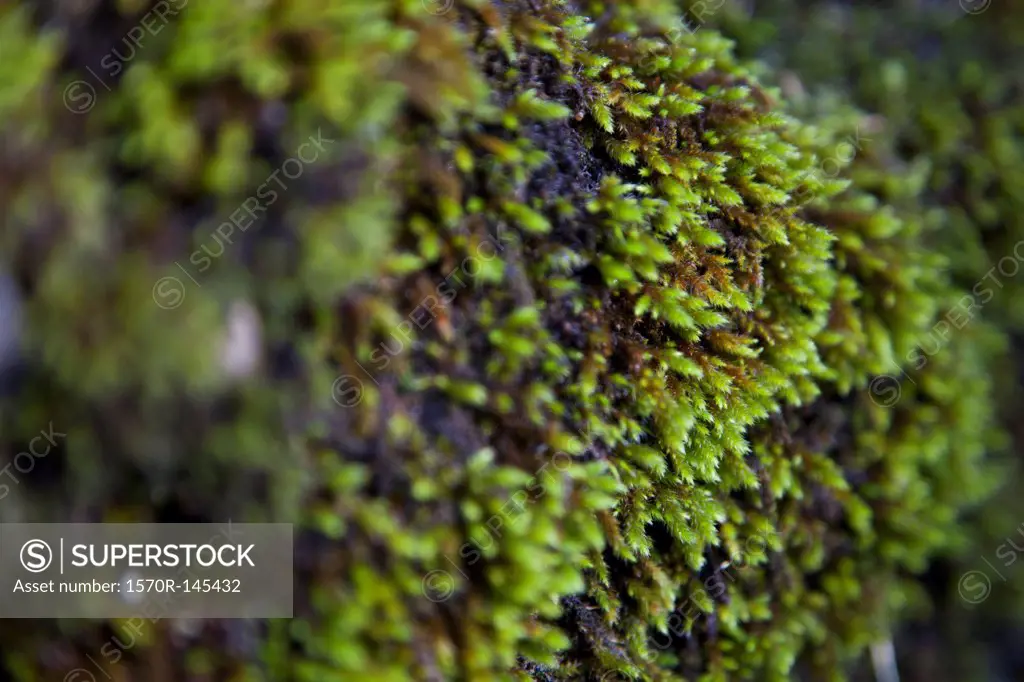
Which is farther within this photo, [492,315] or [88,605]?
[492,315]

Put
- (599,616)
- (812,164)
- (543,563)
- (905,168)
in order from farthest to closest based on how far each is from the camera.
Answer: (905,168)
(812,164)
(599,616)
(543,563)

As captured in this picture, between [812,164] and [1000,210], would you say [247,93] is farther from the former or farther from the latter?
[1000,210]

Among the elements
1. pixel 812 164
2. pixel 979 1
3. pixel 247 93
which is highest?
pixel 979 1

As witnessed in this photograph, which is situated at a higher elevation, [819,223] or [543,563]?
[819,223]

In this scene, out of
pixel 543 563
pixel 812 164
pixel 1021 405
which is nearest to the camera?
pixel 543 563

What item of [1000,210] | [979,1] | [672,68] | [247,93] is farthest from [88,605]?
[979,1]

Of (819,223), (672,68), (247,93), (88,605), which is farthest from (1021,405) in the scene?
(88,605)

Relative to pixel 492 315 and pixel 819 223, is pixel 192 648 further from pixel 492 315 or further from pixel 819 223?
pixel 819 223
